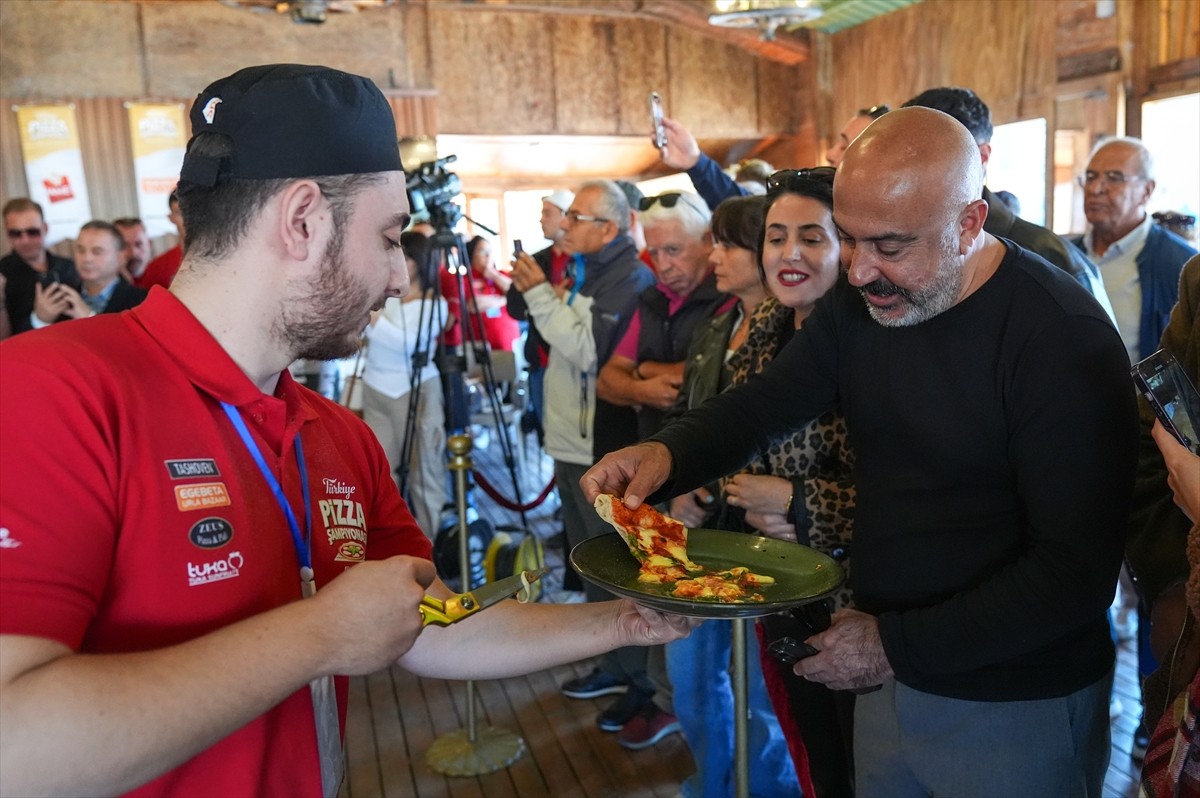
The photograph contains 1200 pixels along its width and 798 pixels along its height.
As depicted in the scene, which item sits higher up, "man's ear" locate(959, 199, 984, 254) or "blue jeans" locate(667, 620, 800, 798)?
"man's ear" locate(959, 199, 984, 254)

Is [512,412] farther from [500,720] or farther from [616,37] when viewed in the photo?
[616,37]

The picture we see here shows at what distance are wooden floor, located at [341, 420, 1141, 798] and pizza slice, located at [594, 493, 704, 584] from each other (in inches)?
66.1

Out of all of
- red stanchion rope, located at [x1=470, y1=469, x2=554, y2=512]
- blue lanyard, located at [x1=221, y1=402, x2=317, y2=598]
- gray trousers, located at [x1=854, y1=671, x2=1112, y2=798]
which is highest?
blue lanyard, located at [x1=221, y1=402, x2=317, y2=598]

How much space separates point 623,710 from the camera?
11.9 ft

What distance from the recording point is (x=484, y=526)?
4.93 m

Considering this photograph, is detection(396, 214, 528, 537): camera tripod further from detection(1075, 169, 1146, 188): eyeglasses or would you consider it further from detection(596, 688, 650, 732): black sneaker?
detection(1075, 169, 1146, 188): eyeglasses

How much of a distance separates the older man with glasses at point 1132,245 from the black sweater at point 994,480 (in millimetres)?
2789

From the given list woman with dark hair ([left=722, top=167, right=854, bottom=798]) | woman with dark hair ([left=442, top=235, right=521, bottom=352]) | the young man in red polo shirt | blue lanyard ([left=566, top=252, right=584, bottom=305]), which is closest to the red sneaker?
woman with dark hair ([left=722, top=167, right=854, bottom=798])

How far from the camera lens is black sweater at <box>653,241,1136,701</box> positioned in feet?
5.14

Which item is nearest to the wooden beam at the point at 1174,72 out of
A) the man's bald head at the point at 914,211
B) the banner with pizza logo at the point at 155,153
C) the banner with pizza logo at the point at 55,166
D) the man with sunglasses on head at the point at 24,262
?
the man's bald head at the point at 914,211

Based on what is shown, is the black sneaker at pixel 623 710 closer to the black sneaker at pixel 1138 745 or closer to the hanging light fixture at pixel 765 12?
the black sneaker at pixel 1138 745

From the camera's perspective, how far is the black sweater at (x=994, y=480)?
5.14ft

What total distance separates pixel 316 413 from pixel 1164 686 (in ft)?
4.88

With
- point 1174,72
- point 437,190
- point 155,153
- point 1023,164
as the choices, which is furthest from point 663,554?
point 155,153
